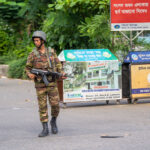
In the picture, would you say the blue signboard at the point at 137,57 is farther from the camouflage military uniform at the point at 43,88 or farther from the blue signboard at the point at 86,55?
the camouflage military uniform at the point at 43,88

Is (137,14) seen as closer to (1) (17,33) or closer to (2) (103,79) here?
(2) (103,79)

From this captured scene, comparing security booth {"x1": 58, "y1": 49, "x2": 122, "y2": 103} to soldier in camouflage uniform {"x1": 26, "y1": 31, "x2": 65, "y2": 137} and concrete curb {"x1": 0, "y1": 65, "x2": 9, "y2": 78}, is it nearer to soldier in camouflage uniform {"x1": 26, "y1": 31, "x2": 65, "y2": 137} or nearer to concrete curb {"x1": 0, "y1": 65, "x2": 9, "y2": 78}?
soldier in camouflage uniform {"x1": 26, "y1": 31, "x2": 65, "y2": 137}

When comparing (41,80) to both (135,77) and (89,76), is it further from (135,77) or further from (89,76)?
(135,77)

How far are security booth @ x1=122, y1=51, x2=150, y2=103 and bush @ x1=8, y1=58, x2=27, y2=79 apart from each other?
1143cm

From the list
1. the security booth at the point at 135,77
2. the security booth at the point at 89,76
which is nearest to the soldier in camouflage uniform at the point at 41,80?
the security booth at the point at 89,76

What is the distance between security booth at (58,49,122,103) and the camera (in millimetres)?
11605

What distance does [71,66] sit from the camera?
1159 cm

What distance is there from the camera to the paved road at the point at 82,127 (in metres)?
6.84

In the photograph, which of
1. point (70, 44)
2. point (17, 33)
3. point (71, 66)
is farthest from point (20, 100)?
point (17, 33)

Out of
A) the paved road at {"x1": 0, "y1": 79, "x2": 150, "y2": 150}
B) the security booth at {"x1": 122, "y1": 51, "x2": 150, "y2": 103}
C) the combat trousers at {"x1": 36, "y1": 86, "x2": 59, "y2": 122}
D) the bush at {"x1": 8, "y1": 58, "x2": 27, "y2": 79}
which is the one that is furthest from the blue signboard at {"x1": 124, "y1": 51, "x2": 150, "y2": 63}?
the bush at {"x1": 8, "y1": 58, "x2": 27, "y2": 79}

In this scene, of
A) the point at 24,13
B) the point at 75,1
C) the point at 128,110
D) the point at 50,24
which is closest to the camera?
the point at 128,110

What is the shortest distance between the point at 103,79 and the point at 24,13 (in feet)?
36.9

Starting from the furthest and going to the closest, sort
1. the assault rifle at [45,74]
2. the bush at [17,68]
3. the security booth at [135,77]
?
the bush at [17,68]
the security booth at [135,77]
the assault rifle at [45,74]

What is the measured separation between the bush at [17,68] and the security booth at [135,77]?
1143cm
